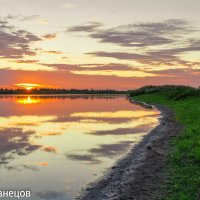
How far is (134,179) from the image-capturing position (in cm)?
1423

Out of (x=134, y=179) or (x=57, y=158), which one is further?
(x=57, y=158)

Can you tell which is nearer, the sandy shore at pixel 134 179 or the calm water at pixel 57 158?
the sandy shore at pixel 134 179

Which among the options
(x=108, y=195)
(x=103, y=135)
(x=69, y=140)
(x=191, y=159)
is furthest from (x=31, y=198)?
(x=103, y=135)

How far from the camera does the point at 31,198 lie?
40.8 ft

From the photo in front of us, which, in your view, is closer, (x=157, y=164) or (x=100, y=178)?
(x=100, y=178)

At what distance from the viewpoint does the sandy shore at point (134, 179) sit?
12.4 meters

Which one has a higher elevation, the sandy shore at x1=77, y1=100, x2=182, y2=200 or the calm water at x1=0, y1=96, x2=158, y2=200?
the sandy shore at x1=77, y1=100, x2=182, y2=200

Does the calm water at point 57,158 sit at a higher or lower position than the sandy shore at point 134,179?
lower

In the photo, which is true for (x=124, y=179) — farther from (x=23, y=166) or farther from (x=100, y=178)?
(x=23, y=166)

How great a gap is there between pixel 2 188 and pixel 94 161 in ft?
19.1

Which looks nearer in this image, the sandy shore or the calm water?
the sandy shore

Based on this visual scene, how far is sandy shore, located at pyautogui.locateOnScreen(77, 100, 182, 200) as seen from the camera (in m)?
12.4

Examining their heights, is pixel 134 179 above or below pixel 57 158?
above

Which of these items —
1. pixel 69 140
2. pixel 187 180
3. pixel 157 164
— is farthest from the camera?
pixel 69 140
